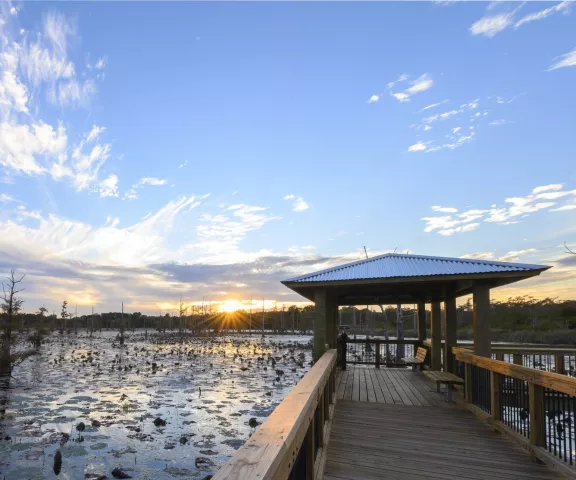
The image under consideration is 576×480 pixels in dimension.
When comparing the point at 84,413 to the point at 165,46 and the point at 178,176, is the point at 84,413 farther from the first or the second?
the point at 165,46

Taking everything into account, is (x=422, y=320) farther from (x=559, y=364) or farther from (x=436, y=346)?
(x=559, y=364)

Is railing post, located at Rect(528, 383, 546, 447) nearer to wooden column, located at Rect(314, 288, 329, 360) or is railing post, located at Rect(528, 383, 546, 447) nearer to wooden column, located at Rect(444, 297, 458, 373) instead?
wooden column, located at Rect(314, 288, 329, 360)

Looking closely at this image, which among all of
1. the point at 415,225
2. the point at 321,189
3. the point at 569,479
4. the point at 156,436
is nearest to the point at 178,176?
the point at 321,189

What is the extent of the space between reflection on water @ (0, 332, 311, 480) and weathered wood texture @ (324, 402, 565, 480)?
392 cm

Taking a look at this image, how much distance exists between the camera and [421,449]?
191 inches

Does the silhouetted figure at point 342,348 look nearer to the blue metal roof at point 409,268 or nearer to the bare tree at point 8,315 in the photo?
the blue metal roof at point 409,268

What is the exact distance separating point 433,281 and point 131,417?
31.5 feet

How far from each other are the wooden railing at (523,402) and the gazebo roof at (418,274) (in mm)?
1693

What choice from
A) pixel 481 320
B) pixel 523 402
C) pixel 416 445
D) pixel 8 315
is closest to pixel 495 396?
pixel 523 402

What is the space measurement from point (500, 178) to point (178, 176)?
11.3 m

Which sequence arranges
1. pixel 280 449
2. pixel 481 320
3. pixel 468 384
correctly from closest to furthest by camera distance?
pixel 280 449 → pixel 468 384 → pixel 481 320

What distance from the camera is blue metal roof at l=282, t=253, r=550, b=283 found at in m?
8.16

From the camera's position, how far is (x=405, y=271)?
9203 mm

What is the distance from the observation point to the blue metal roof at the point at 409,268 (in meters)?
8.16
